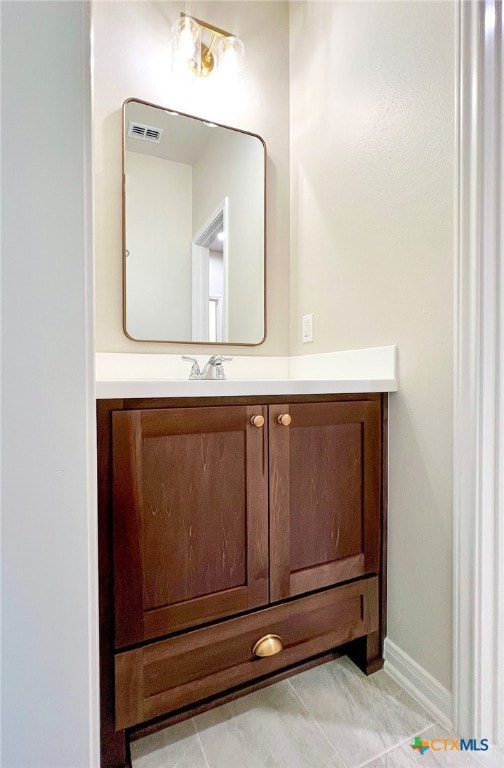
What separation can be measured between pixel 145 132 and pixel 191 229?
37 cm

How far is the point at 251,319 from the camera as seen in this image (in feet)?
5.26

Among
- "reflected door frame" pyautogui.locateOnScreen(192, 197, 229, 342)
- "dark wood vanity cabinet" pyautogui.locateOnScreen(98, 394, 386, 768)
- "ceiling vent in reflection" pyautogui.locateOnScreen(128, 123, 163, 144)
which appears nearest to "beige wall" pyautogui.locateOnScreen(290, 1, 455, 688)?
"dark wood vanity cabinet" pyautogui.locateOnScreen(98, 394, 386, 768)

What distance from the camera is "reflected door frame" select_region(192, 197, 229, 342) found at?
149cm

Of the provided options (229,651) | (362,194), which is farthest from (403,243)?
(229,651)

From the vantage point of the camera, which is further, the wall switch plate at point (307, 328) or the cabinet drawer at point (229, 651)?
the wall switch plate at point (307, 328)

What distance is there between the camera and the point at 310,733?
92 cm

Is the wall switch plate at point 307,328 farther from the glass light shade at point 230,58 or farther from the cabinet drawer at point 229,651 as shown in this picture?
the glass light shade at point 230,58

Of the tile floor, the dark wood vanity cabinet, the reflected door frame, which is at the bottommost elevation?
the tile floor

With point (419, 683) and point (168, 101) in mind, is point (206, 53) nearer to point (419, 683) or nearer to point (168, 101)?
point (168, 101)

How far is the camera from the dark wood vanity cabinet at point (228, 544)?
31.6 inches

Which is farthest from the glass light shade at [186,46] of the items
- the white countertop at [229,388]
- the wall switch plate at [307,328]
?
the white countertop at [229,388]

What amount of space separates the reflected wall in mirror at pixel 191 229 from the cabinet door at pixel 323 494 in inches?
26.2

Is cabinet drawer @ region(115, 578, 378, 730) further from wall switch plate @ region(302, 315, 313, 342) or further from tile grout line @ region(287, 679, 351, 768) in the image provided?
wall switch plate @ region(302, 315, 313, 342)

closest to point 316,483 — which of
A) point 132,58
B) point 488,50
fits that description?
point 488,50
